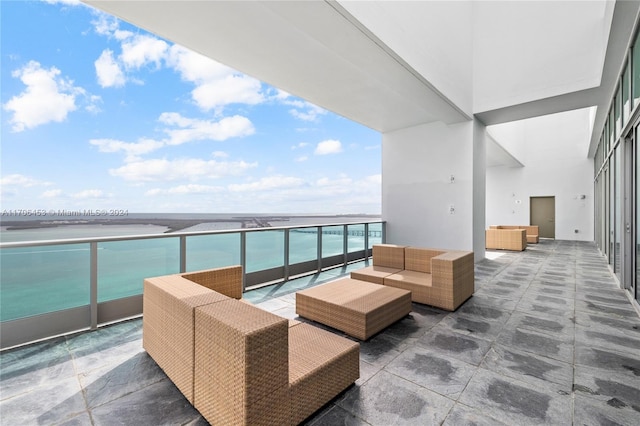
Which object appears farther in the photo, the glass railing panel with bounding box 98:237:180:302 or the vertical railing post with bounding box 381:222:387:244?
the vertical railing post with bounding box 381:222:387:244

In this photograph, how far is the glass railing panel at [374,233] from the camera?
7.51m

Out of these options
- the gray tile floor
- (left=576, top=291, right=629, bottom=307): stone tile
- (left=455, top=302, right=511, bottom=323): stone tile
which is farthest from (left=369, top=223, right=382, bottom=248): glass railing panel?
(left=576, top=291, right=629, bottom=307): stone tile

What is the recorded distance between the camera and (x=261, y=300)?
4.00 meters

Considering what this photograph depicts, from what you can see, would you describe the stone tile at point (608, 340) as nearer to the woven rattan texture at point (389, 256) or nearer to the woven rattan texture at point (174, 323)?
the woven rattan texture at point (389, 256)

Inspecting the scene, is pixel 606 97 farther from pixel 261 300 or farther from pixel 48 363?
pixel 48 363

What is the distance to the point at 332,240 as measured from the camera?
6.31 metres

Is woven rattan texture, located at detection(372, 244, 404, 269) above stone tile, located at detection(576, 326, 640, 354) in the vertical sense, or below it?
above

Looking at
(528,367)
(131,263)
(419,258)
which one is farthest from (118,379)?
(419,258)

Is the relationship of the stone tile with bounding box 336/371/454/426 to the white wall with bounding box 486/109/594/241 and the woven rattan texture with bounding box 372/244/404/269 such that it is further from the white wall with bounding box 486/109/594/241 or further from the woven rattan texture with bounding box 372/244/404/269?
the white wall with bounding box 486/109/594/241

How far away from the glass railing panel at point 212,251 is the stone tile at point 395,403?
112 inches

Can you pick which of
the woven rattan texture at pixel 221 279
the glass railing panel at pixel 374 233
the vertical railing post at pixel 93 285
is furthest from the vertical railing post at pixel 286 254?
the glass railing panel at pixel 374 233

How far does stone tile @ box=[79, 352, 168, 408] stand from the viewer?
187 cm

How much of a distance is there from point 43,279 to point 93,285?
0.46 m

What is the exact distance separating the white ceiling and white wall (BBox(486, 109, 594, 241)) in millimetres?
6057
